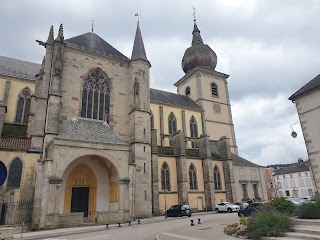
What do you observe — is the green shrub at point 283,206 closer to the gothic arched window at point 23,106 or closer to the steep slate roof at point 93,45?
the steep slate roof at point 93,45

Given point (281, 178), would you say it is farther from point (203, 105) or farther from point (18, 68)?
point (18, 68)

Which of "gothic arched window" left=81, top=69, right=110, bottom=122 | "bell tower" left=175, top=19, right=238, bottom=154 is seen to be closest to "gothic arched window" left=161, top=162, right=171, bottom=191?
"gothic arched window" left=81, top=69, right=110, bottom=122

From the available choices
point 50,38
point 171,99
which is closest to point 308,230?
point 50,38

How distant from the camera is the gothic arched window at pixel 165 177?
88.7 ft

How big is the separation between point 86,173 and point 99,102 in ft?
22.8

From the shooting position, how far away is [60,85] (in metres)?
21.8

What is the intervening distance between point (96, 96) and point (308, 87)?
17.7 metres

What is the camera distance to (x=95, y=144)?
63.7 ft

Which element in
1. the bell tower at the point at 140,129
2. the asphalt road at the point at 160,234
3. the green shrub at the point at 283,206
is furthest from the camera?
the bell tower at the point at 140,129

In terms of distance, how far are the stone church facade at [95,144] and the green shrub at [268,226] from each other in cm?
1166

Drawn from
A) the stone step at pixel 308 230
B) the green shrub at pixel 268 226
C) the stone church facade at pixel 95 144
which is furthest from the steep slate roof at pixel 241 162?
the stone step at pixel 308 230

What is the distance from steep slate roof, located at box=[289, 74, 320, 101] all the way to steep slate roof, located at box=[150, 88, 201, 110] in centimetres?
1915

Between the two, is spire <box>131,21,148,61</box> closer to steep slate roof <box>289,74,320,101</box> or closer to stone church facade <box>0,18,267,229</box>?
stone church facade <box>0,18,267,229</box>

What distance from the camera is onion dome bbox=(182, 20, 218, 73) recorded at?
143ft
